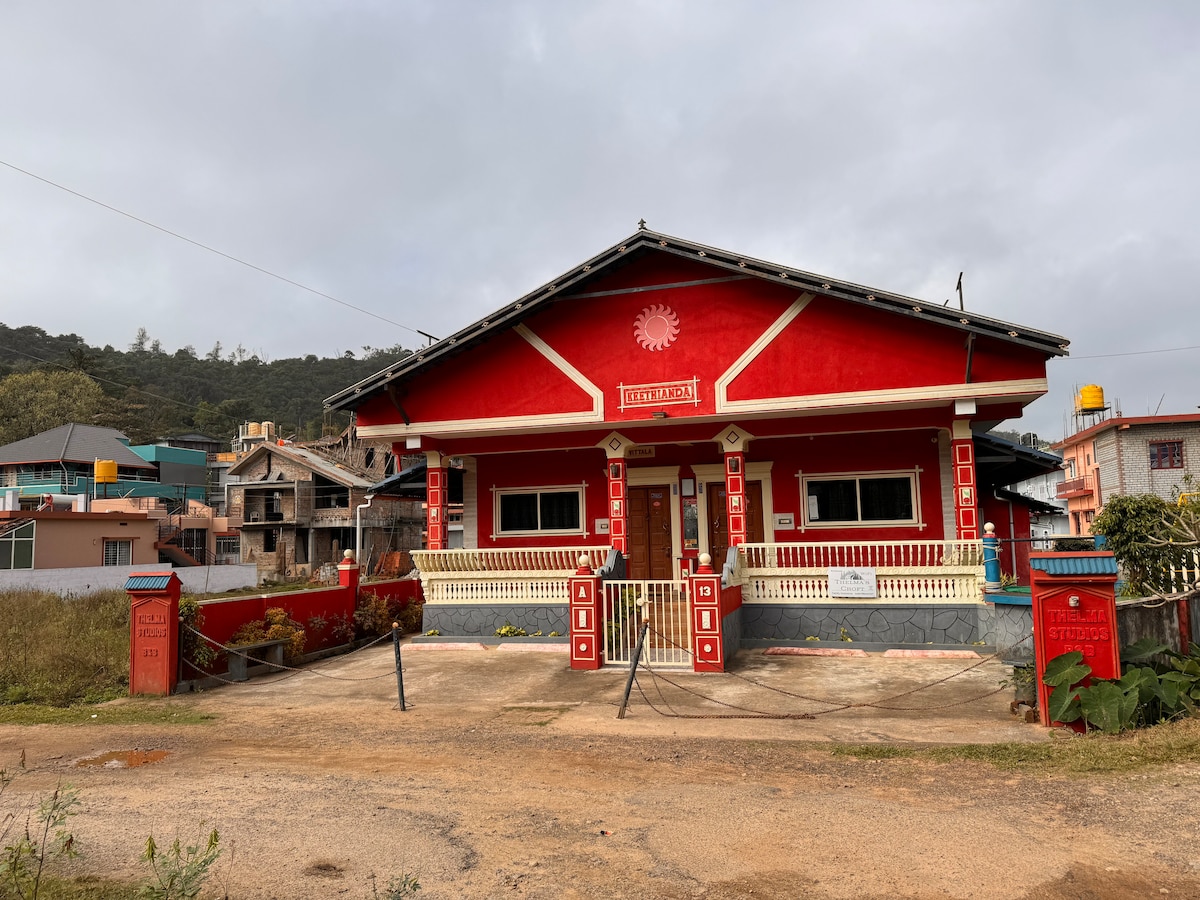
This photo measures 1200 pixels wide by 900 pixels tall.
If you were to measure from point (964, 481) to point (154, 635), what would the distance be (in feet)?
43.5

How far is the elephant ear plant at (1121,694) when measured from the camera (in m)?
7.21

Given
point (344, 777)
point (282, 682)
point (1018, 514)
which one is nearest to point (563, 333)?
point (282, 682)

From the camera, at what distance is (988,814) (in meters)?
5.39

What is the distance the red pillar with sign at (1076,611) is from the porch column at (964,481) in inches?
204

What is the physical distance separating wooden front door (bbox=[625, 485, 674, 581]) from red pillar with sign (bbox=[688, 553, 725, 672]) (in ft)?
19.1

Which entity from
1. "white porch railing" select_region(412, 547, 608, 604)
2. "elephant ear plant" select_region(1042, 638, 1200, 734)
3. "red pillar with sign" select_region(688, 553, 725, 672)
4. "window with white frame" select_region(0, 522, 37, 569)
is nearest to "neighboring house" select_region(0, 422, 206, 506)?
"window with white frame" select_region(0, 522, 37, 569)

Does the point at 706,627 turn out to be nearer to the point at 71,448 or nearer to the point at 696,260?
the point at 696,260

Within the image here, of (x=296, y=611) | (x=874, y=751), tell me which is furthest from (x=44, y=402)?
(x=874, y=751)

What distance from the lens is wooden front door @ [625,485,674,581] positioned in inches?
677

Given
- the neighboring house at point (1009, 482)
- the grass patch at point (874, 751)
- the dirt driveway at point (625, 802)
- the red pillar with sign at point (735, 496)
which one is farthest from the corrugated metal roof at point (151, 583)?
the neighboring house at point (1009, 482)

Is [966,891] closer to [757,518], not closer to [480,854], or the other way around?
[480,854]

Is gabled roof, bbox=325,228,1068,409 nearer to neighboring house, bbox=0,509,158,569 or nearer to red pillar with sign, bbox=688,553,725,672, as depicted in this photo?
red pillar with sign, bbox=688,553,725,672

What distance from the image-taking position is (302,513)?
43.8 m

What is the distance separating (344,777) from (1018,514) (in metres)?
17.5
